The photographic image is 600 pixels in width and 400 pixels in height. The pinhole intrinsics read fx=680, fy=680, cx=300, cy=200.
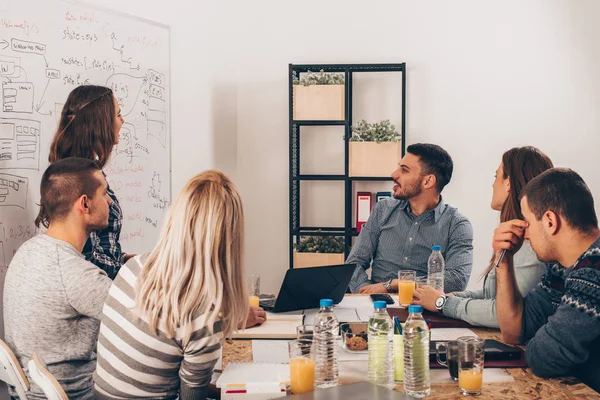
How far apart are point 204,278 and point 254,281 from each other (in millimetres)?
1009

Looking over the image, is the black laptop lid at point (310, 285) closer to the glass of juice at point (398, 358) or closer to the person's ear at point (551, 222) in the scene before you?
the glass of juice at point (398, 358)

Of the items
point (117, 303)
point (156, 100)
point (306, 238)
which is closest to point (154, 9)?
point (156, 100)

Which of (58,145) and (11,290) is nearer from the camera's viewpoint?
(11,290)

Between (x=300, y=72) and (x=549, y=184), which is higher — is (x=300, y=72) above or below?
above

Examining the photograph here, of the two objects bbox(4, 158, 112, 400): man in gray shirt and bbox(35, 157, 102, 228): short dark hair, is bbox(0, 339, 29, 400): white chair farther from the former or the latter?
bbox(35, 157, 102, 228): short dark hair

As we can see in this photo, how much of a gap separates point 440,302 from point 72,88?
1.89m

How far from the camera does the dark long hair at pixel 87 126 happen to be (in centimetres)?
280

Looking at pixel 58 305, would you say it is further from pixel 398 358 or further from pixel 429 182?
pixel 429 182

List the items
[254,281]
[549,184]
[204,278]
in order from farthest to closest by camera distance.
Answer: [254,281]
[549,184]
[204,278]

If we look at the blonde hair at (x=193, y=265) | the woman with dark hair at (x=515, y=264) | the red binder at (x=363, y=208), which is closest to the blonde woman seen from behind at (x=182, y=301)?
the blonde hair at (x=193, y=265)

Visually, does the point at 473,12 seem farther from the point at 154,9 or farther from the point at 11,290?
the point at 11,290

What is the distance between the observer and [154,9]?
3.88 metres

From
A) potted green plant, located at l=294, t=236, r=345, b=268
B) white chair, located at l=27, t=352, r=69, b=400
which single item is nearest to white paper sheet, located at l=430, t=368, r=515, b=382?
white chair, located at l=27, t=352, r=69, b=400

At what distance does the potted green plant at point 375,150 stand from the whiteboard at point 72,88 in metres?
1.18
